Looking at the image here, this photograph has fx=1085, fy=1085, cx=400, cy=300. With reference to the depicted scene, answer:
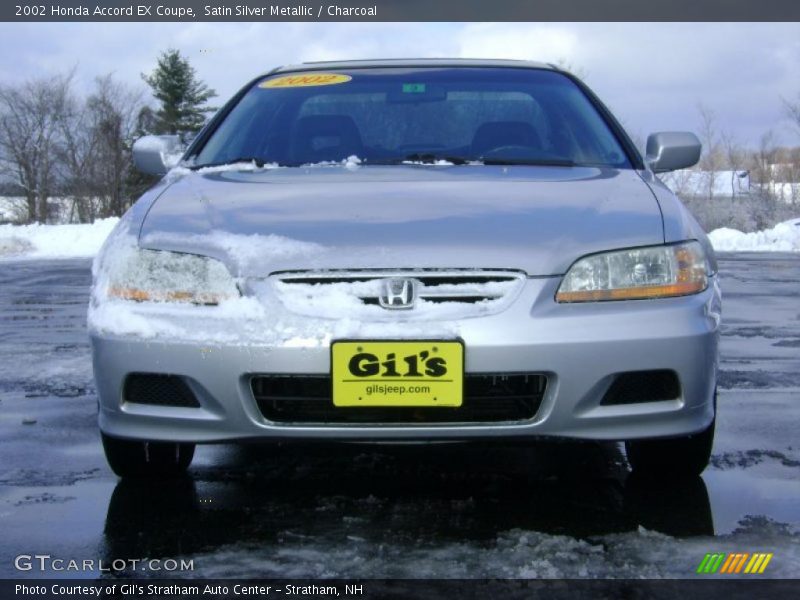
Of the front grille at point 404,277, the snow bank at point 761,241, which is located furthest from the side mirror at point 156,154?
the snow bank at point 761,241

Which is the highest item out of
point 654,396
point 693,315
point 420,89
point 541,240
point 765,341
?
point 420,89

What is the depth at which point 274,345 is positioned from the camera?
2840mm

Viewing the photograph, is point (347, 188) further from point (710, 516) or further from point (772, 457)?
point (772, 457)

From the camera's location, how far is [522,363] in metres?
2.81

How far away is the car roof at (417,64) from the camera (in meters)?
4.73

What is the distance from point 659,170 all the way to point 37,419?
2829mm

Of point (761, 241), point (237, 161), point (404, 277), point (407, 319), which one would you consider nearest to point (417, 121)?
point (237, 161)

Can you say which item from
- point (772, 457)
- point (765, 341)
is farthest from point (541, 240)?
point (765, 341)

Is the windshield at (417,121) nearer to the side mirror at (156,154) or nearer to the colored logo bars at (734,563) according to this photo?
the side mirror at (156,154)

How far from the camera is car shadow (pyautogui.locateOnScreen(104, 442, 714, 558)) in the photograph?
290 centimetres

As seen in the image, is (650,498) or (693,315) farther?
(650,498)

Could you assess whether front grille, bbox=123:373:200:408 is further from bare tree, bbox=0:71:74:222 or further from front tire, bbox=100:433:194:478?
bare tree, bbox=0:71:74:222

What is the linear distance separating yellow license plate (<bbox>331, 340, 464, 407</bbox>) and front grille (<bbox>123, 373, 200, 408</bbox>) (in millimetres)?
446

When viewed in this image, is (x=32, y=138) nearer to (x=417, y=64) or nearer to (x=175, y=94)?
(x=175, y=94)
